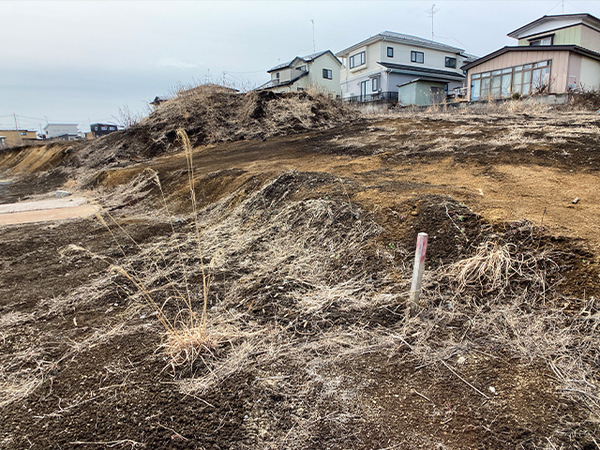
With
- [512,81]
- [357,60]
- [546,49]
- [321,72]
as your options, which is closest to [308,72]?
[321,72]

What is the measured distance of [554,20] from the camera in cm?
2120

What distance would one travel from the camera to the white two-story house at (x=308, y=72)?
3153cm

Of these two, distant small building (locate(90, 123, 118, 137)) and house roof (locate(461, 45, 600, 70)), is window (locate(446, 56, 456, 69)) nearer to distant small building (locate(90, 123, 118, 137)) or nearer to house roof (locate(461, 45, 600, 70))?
house roof (locate(461, 45, 600, 70))

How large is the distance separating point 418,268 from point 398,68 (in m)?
29.1

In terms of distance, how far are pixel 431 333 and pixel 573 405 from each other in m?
0.76

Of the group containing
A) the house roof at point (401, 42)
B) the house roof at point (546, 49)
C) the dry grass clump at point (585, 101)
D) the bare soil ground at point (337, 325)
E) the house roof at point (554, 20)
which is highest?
the house roof at point (401, 42)

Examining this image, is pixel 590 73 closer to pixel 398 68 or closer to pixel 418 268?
pixel 398 68

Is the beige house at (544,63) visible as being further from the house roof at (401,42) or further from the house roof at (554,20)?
the house roof at (401,42)

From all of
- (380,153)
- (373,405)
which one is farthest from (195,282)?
(380,153)

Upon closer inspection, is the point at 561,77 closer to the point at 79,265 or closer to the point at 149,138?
the point at 149,138

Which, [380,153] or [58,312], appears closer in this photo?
[58,312]

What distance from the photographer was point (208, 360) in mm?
2092

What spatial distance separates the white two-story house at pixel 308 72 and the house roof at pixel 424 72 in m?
5.79

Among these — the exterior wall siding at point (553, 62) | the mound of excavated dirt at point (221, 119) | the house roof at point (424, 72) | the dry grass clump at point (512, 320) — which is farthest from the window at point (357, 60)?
the dry grass clump at point (512, 320)
